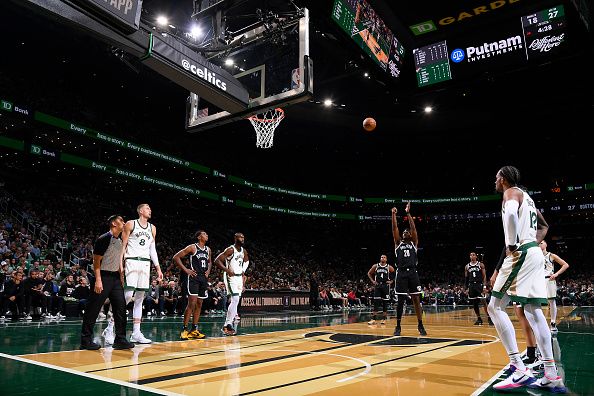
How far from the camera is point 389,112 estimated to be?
32.2m

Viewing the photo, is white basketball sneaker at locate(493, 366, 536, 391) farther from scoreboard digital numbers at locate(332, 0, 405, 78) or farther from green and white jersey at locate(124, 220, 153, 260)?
scoreboard digital numbers at locate(332, 0, 405, 78)

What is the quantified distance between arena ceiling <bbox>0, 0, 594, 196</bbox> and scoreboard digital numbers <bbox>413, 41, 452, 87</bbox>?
0.30 metres

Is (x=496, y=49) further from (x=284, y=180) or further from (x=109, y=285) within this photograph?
(x=284, y=180)

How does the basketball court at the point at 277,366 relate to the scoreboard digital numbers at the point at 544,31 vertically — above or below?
below

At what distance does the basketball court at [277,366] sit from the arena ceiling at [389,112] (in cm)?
726

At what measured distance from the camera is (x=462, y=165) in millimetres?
40969

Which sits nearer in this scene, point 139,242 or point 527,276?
point 527,276

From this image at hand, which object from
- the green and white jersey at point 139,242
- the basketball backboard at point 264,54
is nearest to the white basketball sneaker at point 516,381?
the basketball backboard at point 264,54

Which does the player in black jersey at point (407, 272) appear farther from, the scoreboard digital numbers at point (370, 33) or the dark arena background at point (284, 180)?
the scoreboard digital numbers at point (370, 33)

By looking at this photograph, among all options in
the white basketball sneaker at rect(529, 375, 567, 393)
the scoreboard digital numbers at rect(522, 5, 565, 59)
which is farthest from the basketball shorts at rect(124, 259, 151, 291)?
the scoreboard digital numbers at rect(522, 5, 565, 59)

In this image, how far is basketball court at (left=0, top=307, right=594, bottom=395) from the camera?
411cm

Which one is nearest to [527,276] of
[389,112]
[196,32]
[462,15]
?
[196,32]

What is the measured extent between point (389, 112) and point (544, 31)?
21.6 meters

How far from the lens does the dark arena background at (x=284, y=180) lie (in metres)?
5.48
